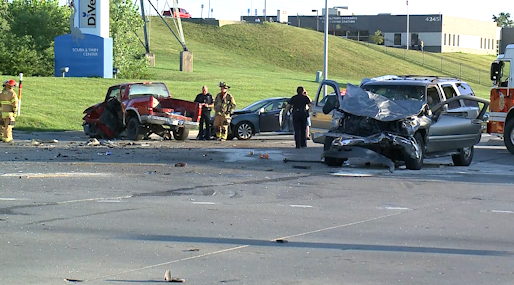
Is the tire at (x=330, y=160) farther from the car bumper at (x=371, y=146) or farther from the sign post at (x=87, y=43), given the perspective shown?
the sign post at (x=87, y=43)

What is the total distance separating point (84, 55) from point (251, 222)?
105 ft

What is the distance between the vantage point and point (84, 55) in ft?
131

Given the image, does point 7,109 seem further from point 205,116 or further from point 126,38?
point 126,38

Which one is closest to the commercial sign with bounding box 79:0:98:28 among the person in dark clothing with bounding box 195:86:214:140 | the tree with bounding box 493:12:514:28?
the person in dark clothing with bounding box 195:86:214:140

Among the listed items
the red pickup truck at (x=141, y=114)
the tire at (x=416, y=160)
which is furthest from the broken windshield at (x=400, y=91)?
the red pickup truck at (x=141, y=114)

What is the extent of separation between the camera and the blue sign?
38.8 m

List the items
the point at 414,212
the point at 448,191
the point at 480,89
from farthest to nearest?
the point at 480,89 < the point at 448,191 < the point at 414,212

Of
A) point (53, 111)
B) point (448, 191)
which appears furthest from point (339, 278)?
point (53, 111)

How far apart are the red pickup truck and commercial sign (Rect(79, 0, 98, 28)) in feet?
50.5

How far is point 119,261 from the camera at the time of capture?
7438 mm

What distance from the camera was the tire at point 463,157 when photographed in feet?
53.9

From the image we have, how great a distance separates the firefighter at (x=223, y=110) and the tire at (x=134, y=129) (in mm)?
2235

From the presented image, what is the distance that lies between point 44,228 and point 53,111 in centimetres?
2148

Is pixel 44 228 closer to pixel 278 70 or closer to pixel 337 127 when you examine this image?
pixel 337 127
